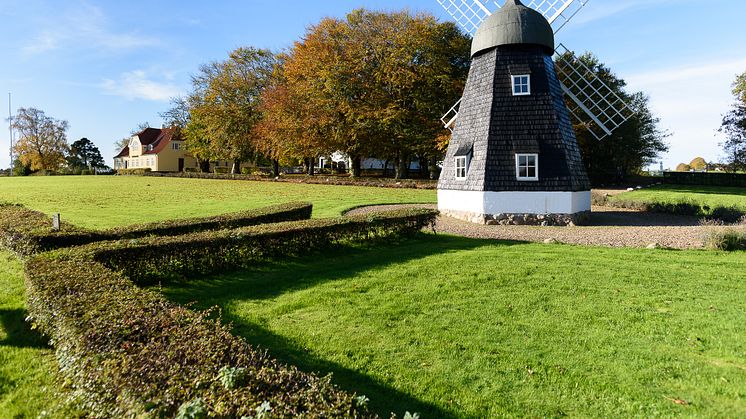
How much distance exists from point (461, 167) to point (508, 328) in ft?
41.8

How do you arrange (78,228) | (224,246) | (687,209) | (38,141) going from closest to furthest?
(224,246), (78,228), (687,209), (38,141)

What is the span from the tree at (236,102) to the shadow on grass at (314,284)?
4141 cm

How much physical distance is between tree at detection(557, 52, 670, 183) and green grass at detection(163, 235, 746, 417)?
3493cm

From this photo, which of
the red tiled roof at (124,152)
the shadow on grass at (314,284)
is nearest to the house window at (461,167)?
the shadow on grass at (314,284)

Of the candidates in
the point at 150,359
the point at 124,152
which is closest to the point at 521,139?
the point at 150,359

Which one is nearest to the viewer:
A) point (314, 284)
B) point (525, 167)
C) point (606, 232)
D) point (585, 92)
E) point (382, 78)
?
point (314, 284)

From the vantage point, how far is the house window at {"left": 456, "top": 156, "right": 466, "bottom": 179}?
18172 millimetres

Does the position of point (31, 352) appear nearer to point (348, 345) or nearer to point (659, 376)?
point (348, 345)

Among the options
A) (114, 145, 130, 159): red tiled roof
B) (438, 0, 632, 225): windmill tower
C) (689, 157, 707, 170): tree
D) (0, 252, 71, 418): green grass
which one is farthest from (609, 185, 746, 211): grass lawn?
(114, 145, 130, 159): red tiled roof

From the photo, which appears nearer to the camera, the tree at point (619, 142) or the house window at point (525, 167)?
the house window at point (525, 167)

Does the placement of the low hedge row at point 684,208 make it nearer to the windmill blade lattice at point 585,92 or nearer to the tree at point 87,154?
the windmill blade lattice at point 585,92

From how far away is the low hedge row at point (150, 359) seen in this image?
297cm

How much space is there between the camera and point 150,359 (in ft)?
11.6

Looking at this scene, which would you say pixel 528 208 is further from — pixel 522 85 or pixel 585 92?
pixel 585 92
